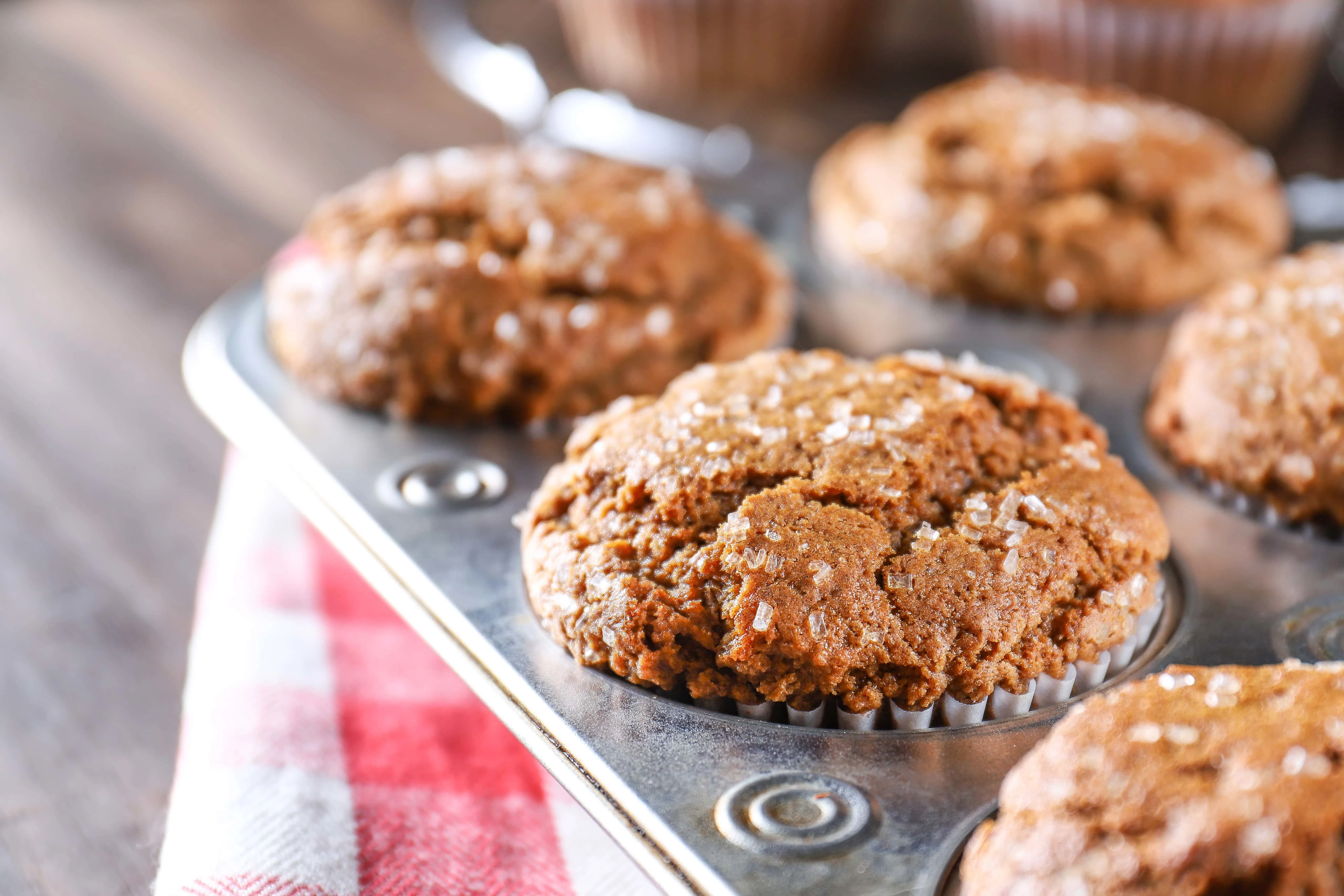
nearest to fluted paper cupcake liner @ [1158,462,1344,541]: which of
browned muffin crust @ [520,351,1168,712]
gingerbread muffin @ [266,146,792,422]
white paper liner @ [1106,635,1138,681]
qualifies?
browned muffin crust @ [520,351,1168,712]

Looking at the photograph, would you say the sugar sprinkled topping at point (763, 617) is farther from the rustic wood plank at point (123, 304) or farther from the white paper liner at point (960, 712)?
the rustic wood plank at point (123, 304)

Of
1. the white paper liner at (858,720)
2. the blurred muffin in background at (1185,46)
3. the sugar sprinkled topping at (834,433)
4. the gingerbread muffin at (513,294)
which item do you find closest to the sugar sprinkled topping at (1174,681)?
the white paper liner at (858,720)

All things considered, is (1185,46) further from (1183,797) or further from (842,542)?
(1183,797)

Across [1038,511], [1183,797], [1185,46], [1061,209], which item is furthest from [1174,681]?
[1185,46]

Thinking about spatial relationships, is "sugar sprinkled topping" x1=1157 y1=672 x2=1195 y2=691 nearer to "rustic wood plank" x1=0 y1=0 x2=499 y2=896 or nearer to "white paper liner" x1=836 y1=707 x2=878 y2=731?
"white paper liner" x1=836 y1=707 x2=878 y2=731

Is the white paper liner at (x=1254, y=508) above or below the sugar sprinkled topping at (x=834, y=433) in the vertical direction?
below

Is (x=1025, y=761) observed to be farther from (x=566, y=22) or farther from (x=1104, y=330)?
(x=566, y=22)

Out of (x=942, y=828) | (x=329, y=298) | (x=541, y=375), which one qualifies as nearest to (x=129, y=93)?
(x=329, y=298)
